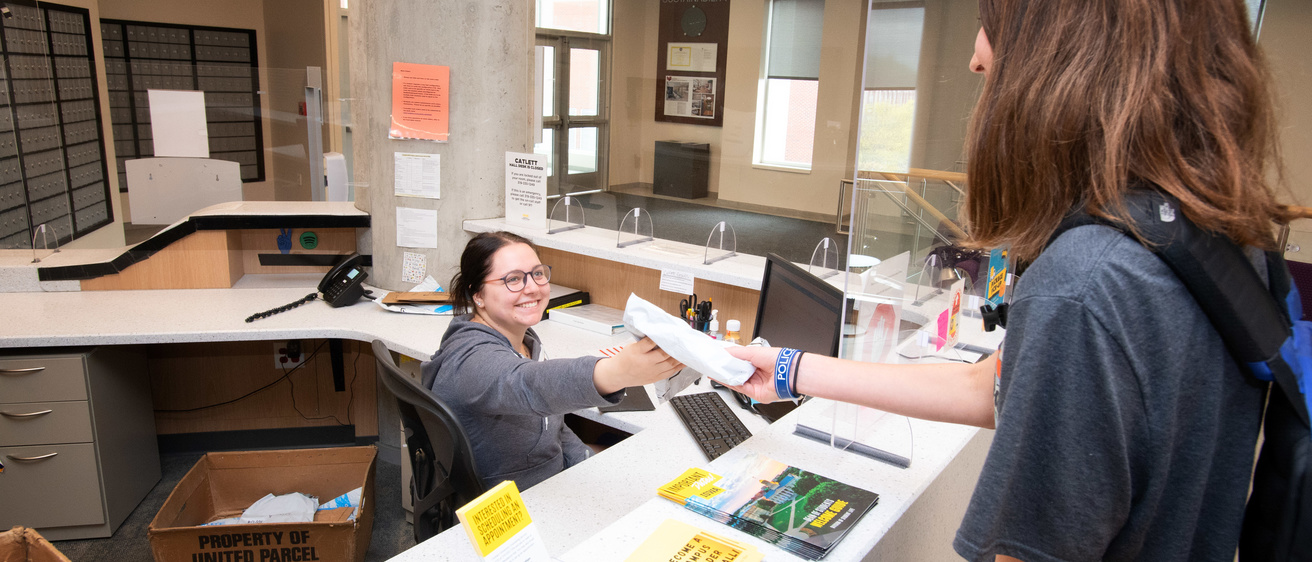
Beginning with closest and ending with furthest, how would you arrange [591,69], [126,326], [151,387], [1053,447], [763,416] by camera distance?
[1053,447] → [763,416] → [126,326] → [151,387] → [591,69]

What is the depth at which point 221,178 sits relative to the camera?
3.31m

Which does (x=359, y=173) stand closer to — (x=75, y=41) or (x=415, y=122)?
(x=415, y=122)

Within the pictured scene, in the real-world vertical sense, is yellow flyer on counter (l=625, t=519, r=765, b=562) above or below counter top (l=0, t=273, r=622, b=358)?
above

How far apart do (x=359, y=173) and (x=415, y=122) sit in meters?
0.46

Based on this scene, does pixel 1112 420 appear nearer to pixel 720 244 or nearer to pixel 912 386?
pixel 912 386

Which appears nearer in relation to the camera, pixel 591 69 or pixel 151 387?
pixel 151 387

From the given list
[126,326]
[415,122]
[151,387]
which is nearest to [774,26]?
[415,122]

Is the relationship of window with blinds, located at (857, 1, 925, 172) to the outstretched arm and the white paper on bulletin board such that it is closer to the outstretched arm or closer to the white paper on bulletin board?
the outstretched arm

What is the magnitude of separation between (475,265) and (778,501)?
98 cm

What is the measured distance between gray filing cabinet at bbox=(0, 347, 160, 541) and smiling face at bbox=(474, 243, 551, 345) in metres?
1.60

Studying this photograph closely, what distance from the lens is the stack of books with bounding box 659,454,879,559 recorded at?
3.82 ft

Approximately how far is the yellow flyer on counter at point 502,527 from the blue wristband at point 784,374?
40 centimetres

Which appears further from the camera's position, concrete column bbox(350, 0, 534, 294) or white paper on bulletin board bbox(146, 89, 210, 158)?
white paper on bulletin board bbox(146, 89, 210, 158)

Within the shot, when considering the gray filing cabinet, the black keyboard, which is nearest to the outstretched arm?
the black keyboard
